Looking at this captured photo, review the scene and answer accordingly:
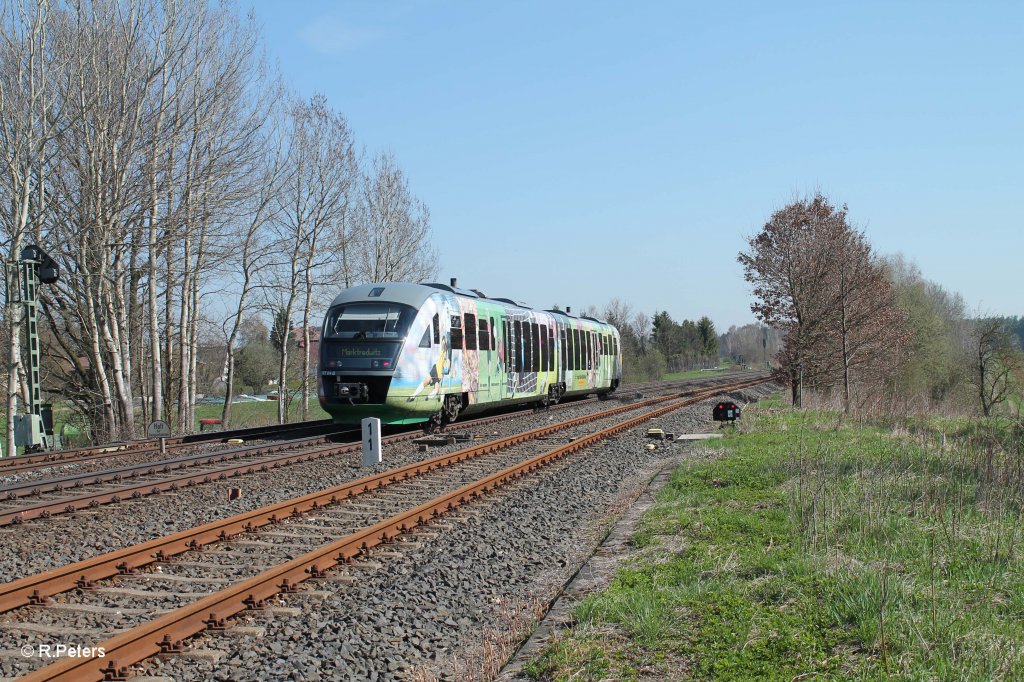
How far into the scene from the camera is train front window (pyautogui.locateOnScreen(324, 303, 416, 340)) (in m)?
16.8

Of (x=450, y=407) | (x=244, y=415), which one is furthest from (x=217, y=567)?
(x=244, y=415)

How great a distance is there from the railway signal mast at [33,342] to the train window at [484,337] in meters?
9.42

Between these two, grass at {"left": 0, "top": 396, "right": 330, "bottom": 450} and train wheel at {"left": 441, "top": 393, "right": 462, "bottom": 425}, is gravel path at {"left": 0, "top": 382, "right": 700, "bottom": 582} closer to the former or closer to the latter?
train wheel at {"left": 441, "top": 393, "right": 462, "bottom": 425}

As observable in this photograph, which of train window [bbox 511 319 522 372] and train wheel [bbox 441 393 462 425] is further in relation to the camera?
train window [bbox 511 319 522 372]

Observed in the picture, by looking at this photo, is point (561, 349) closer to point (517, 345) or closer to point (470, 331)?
point (517, 345)

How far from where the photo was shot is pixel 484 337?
816 inches

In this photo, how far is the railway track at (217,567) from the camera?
5.17 metres

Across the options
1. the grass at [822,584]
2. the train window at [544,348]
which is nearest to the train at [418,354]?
the train window at [544,348]

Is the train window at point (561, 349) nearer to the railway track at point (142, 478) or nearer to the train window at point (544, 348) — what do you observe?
the train window at point (544, 348)

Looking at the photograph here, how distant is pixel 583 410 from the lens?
2686 cm

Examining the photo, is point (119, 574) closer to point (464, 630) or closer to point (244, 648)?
point (244, 648)

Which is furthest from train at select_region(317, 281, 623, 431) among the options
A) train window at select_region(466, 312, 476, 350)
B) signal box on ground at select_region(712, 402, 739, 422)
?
signal box on ground at select_region(712, 402, 739, 422)

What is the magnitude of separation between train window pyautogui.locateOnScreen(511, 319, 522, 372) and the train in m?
0.03

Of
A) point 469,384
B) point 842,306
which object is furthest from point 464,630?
point 842,306
